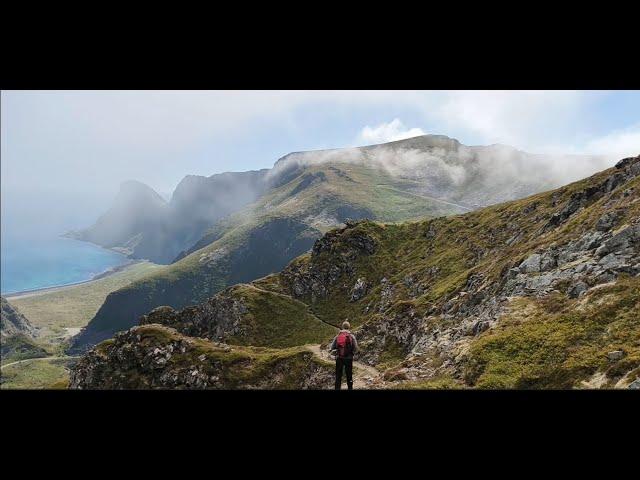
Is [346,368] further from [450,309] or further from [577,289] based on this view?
[450,309]

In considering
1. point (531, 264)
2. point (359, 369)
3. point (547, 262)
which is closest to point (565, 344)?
point (547, 262)

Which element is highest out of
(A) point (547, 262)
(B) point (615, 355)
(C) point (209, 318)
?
(A) point (547, 262)

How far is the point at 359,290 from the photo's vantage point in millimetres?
159750

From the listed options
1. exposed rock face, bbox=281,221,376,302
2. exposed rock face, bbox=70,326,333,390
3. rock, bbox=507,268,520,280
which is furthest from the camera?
exposed rock face, bbox=281,221,376,302

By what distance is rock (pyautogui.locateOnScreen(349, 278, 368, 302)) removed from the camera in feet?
519

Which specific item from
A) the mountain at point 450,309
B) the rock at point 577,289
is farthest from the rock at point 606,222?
the rock at point 577,289

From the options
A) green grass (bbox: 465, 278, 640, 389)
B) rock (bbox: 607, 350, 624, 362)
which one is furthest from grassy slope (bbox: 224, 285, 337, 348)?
rock (bbox: 607, 350, 624, 362)

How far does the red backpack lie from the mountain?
18.5 metres

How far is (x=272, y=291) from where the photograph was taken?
529ft

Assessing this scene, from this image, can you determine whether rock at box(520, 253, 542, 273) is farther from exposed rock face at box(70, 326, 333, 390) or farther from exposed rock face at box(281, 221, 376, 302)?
exposed rock face at box(281, 221, 376, 302)

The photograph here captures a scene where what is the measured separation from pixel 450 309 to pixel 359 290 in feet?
249

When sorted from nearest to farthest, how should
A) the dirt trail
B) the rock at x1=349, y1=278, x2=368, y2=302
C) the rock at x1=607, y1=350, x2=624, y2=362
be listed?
the rock at x1=607, y1=350, x2=624, y2=362
the dirt trail
the rock at x1=349, y1=278, x2=368, y2=302
